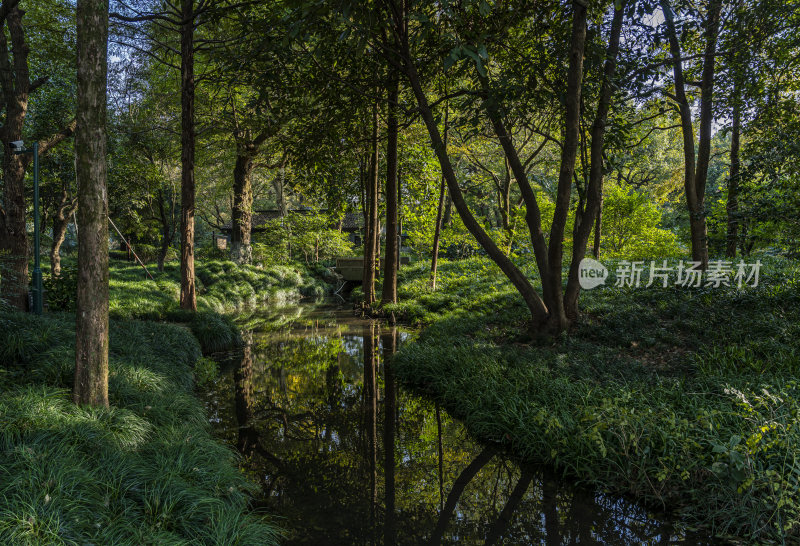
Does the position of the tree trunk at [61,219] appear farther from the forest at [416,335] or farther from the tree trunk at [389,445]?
the tree trunk at [389,445]

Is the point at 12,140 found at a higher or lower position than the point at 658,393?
higher

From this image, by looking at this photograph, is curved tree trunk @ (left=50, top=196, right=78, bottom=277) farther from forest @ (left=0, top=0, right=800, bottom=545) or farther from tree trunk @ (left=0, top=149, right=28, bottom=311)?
tree trunk @ (left=0, top=149, right=28, bottom=311)

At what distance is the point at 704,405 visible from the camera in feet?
17.0

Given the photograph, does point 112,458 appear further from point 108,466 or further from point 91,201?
point 91,201

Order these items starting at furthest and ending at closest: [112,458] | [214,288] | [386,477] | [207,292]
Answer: [214,288], [207,292], [386,477], [112,458]

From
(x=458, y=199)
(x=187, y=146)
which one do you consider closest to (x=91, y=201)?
(x=458, y=199)

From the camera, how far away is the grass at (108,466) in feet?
9.13

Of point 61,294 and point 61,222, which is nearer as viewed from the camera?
point 61,294

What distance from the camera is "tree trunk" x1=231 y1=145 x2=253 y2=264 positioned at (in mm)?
19594

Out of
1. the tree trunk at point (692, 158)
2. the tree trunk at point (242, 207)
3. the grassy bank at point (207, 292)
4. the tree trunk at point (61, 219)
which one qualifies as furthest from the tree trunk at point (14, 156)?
the tree trunk at point (692, 158)

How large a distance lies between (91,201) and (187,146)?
284 inches

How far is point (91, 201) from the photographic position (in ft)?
12.9

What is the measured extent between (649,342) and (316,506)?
608 cm

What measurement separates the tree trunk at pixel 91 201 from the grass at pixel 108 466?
437 mm
